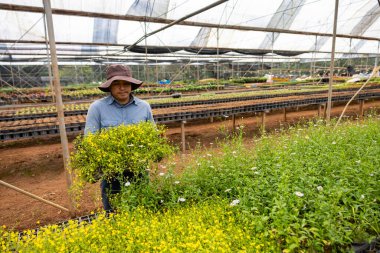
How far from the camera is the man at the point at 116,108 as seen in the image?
2.57m

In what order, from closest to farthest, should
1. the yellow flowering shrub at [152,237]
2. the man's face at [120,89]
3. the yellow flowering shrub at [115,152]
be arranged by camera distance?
the yellow flowering shrub at [152,237], the yellow flowering shrub at [115,152], the man's face at [120,89]

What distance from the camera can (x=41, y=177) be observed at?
5578 millimetres

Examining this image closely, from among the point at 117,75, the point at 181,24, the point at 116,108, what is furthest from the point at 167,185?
the point at 181,24

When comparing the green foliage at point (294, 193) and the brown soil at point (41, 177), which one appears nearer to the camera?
the green foliage at point (294, 193)

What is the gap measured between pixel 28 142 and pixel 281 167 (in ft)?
28.1

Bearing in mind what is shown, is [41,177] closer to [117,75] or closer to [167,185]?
[117,75]

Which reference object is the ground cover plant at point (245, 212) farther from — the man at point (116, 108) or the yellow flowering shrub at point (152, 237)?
the man at point (116, 108)

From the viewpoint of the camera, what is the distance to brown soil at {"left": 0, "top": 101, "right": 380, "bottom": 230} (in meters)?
3.96

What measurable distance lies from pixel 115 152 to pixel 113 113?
683mm

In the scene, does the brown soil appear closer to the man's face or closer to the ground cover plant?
the ground cover plant

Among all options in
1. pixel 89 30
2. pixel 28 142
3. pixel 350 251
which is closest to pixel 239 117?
pixel 89 30

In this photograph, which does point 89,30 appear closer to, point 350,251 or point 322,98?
point 322,98

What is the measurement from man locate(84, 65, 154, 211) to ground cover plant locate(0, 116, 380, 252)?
1.21ft

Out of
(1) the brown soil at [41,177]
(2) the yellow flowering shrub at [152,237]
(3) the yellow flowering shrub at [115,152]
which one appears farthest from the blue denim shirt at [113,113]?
(2) the yellow flowering shrub at [152,237]
